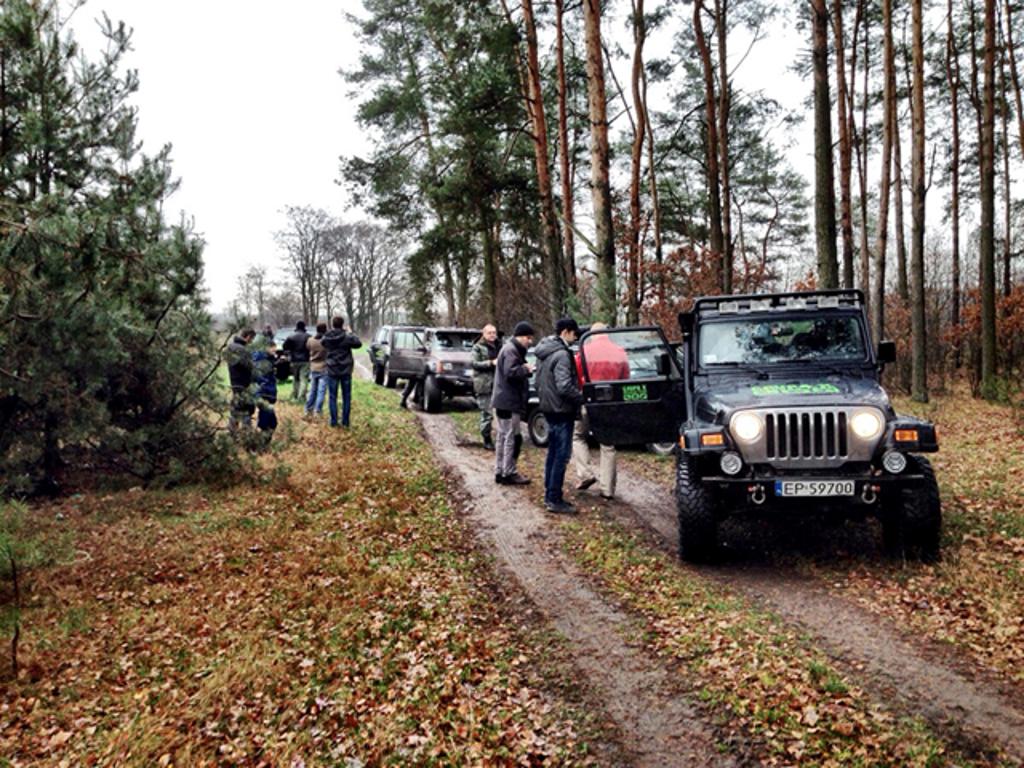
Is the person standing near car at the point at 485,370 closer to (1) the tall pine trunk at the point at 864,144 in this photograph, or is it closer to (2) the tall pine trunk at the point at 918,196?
(2) the tall pine trunk at the point at 918,196

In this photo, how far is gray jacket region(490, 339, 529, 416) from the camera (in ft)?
28.0

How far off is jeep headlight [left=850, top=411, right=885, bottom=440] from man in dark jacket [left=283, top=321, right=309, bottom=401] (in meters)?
11.9

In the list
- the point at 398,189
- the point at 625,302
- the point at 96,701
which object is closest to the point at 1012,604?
the point at 96,701

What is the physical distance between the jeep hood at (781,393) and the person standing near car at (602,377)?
1.62m

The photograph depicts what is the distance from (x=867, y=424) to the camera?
539cm

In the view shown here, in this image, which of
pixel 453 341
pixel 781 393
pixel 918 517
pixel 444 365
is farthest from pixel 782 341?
pixel 453 341

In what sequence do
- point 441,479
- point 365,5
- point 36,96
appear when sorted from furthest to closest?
point 365,5 → point 441,479 → point 36,96

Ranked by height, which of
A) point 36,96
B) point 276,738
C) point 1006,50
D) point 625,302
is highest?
point 1006,50

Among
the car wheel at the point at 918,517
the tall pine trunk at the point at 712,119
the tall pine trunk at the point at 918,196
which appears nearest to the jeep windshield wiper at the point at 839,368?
the car wheel at the point at 918,517

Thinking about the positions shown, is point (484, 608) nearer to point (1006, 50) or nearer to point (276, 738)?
point (276, 738)

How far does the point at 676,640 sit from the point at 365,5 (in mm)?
24244

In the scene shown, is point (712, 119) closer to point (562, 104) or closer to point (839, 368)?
point (562, 104)

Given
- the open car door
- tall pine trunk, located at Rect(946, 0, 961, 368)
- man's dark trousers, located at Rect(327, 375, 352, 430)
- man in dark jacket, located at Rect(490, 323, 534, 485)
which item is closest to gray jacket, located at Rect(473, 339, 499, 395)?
man in dark jacket, located at Rect(490, 323, 534, 485)

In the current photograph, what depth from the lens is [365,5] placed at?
23.5 meters
